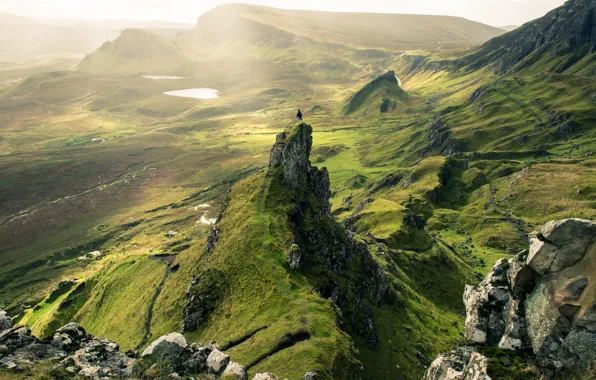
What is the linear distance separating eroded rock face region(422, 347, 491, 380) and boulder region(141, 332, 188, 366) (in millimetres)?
26623

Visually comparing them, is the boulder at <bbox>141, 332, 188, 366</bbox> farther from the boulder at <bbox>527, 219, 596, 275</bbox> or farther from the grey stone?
the boulder at <bbox>527, 219, 596, 275</bbox>

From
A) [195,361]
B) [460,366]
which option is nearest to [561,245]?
[460,366]

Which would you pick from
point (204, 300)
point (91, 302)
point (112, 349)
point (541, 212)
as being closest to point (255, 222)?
point (204, 300)

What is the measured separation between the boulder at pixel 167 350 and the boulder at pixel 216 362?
3.51 meters

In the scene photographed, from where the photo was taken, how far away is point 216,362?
40594 millimetres

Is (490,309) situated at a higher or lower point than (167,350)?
higher

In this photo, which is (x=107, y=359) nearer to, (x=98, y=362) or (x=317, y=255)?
(x=98, y=362)

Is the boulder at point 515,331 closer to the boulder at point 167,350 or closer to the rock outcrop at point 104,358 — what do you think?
the rock outcrop at point 104,358

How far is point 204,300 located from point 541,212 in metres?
181

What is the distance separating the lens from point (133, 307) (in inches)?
3907

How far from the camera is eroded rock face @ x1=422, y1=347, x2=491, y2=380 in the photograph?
2993 cm

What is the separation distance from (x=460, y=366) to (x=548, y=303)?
9.31m

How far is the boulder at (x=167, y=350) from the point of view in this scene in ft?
132

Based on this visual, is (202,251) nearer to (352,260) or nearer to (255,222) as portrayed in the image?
(255,222)
